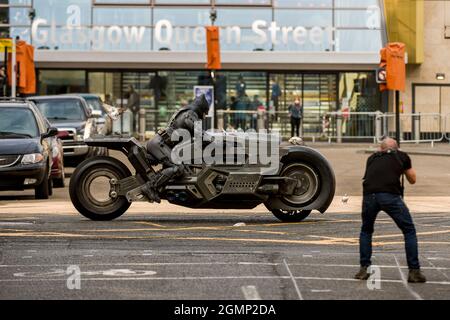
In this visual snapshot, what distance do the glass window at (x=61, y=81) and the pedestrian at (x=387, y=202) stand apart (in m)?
34.6

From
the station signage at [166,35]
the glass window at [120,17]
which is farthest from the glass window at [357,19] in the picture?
the glass window at [120,17]

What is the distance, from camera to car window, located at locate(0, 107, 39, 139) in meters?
22.2

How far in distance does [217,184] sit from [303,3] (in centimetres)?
2889

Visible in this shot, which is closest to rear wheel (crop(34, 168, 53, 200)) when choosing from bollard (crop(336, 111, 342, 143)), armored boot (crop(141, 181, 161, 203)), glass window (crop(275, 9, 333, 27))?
armored boot (crop(141, 181, 161, 203))

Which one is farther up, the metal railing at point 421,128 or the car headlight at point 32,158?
the metal railing at point 421,128

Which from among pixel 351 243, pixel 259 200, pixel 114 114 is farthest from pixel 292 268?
pixel 114 114

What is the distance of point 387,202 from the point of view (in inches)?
456

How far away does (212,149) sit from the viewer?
17.2m

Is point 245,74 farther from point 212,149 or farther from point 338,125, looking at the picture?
point 212,149

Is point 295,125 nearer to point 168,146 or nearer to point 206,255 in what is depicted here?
point 168,146

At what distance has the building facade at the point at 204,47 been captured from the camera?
145ft

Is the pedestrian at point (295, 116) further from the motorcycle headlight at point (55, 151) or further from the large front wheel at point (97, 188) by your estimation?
the large front wheel at point (97, 188)

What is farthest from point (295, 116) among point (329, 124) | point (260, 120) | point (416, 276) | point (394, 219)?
point (416, 276)

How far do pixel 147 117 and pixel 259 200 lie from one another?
27883mm
